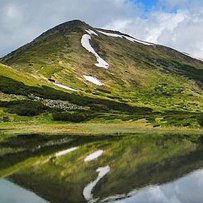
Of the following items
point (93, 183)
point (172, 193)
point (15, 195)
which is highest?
point (15, 195)

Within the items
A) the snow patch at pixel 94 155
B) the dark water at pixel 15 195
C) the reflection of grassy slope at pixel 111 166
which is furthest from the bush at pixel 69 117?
the dark water at pixel 15 195

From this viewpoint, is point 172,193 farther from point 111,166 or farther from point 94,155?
point 94,155

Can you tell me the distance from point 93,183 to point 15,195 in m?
6.00

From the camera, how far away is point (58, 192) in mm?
29734

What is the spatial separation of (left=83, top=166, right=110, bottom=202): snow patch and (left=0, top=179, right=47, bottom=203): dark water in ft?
9.18

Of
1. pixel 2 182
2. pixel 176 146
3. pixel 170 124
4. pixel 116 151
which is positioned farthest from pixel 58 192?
pixel 170 124

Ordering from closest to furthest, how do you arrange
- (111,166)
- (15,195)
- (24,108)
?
1. (15,195)
2. (111,166)
3. (24,108)

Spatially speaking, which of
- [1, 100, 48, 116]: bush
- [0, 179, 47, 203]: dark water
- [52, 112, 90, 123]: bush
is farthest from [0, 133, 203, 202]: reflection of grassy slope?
[1, 100, 48, 116]: bush

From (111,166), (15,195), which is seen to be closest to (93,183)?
(15,195)

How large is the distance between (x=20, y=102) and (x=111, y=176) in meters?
90.9

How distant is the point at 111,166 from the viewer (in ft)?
137

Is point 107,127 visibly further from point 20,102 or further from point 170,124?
point 20,102

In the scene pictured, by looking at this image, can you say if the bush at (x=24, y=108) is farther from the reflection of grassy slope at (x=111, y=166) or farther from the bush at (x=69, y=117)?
the reflection of grassy slope at (x=111, y=166)

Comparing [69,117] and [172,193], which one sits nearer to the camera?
[172,193]
